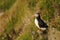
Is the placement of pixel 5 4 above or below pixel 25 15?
below

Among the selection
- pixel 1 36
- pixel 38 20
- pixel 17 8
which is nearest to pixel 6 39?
pixel 1 36

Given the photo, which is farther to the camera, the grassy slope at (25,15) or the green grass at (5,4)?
the green grass at (5,4)

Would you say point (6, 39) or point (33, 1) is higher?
point (33, 1)

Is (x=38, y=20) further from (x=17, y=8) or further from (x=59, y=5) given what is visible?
(x=17, y=8)

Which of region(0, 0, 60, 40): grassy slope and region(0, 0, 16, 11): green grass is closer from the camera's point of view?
region(0, 0, 60, 40): grassy slope

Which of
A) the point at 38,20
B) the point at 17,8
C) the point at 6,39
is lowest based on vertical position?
the point at 6,39

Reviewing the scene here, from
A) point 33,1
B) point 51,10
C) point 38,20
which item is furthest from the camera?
point 33,1

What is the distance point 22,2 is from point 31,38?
604 cm

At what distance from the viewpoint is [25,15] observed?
2017 cm

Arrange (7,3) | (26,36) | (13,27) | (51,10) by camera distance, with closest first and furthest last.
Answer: (26,36)
(51,10)
(13,27)
(7,3)

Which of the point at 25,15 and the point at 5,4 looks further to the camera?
the point at 5,4

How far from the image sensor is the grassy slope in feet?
55.9

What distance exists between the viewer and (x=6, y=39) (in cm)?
2050

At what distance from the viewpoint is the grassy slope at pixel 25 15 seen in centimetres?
1704
